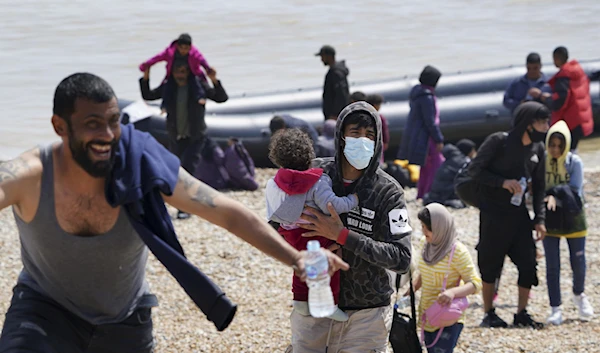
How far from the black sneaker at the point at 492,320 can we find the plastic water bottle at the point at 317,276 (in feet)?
12.5

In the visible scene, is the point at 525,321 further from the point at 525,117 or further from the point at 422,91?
the point at 422,91

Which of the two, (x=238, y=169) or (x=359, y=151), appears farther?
(x=238, y=169)

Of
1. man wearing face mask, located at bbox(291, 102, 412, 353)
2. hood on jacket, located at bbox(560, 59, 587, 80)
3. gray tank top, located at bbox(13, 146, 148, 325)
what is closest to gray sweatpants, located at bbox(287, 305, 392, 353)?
man wearing face mask, located at bbox(291, 102, 412, 353)

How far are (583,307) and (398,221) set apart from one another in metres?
3.85

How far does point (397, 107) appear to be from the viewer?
14.0m

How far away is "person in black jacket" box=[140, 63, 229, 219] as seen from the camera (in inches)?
401

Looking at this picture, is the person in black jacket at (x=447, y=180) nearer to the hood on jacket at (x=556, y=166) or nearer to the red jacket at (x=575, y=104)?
the red jacket at (x=575, y=104)

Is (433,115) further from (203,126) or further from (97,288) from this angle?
(97,288)

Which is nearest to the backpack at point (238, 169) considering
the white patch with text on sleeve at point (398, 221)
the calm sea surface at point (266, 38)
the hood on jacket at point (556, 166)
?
the hood on jacket at point (556, 166)

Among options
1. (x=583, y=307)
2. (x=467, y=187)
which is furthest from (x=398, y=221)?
(x=583, y=307)

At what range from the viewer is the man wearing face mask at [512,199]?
695 cm

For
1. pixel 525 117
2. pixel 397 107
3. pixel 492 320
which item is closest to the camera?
pixel 525 117

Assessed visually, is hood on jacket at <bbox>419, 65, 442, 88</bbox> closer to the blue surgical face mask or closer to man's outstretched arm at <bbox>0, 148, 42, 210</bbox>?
the blue surgical face mask

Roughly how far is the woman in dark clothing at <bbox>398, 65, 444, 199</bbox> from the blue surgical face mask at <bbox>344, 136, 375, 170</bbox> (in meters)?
6.69
